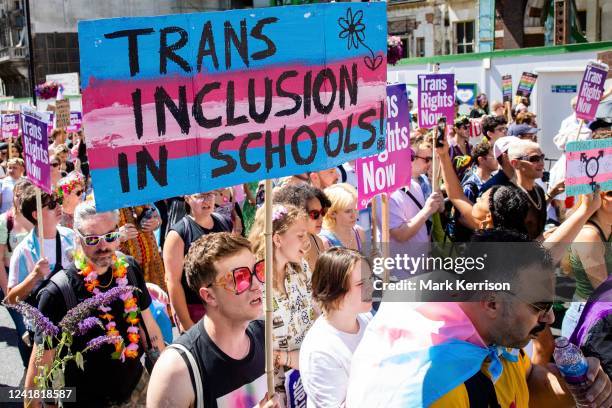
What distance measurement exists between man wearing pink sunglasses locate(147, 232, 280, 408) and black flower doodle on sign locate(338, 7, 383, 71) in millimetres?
1050

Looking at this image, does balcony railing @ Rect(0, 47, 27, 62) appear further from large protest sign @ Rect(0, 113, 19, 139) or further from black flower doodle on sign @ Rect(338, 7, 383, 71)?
black flower doodle on sign @ Rect(338, 7, 383, 71)

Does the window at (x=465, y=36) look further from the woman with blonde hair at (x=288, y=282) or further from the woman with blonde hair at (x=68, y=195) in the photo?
the woman with blonde hair at (x=288, y=282)

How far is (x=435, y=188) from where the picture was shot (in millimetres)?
5812

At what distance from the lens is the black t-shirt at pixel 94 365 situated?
3.33m

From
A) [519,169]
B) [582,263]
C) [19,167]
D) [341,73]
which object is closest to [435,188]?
[519,169]

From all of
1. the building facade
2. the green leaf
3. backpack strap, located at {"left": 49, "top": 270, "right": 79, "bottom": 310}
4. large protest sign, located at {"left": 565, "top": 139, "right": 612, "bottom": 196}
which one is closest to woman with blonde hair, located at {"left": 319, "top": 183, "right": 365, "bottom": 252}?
large protest sign, located at {"left": 565, "top": 139, "right": 612, "bottom": 196}

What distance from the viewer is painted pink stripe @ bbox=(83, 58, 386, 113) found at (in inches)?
89.7

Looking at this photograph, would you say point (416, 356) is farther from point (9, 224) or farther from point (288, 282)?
point (9, 224)

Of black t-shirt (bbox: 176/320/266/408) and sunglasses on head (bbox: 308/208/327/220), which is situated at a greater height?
→ sunglasses on head (bbox: 308/208/327/220)

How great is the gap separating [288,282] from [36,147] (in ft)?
8.80

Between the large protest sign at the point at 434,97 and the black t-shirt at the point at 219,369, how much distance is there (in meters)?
4.62

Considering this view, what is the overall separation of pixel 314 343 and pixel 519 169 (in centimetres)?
272

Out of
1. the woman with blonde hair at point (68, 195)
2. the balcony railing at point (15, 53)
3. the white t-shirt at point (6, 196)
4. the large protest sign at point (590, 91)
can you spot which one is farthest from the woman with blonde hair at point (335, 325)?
the balcony railing at point (15, 53)

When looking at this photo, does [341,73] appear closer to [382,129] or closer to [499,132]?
[382,129]
